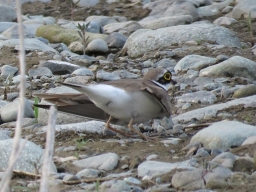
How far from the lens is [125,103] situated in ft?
17.1

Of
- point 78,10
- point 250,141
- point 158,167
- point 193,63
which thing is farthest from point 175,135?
point 78,10

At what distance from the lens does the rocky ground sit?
13.2 ft

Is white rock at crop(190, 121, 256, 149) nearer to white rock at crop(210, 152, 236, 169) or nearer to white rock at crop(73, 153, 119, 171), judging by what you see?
white rock at crop(210, 152, 236, 169)

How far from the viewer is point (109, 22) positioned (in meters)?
10.7

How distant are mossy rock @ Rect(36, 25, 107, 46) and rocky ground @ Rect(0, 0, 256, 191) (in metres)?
0.53

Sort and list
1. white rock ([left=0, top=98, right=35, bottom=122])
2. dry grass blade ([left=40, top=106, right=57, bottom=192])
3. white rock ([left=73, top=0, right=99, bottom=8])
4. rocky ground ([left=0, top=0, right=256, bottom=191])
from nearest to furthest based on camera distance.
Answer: dry grass blade ([left=40, top=106, right=57, bottom=192]), rocky ground ([left=0, top=0, right=256, bottom=191]), white rock ([left=0, top=98, right=35, bottom=122]), white rock ([left=73, top=0, right=99, bottom=8])

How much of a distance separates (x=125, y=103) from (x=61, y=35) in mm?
4260

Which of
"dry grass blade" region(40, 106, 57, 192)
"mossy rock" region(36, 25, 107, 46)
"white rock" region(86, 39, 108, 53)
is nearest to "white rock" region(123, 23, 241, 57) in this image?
"white rock" region(86, 39, 108, 53)

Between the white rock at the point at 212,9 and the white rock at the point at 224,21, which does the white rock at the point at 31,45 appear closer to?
the white rock at the point at 224,21

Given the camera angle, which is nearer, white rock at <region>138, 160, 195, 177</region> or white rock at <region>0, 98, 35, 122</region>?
white rock at <region>138, 160, 195, 177</region>

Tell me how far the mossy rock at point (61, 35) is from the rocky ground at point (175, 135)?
53 cm

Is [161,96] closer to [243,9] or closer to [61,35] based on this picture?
[61,35]

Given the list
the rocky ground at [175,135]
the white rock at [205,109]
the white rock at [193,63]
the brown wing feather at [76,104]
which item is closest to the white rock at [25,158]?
the rocky ground at [175,135]

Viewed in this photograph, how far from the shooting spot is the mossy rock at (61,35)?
30.2 ft
